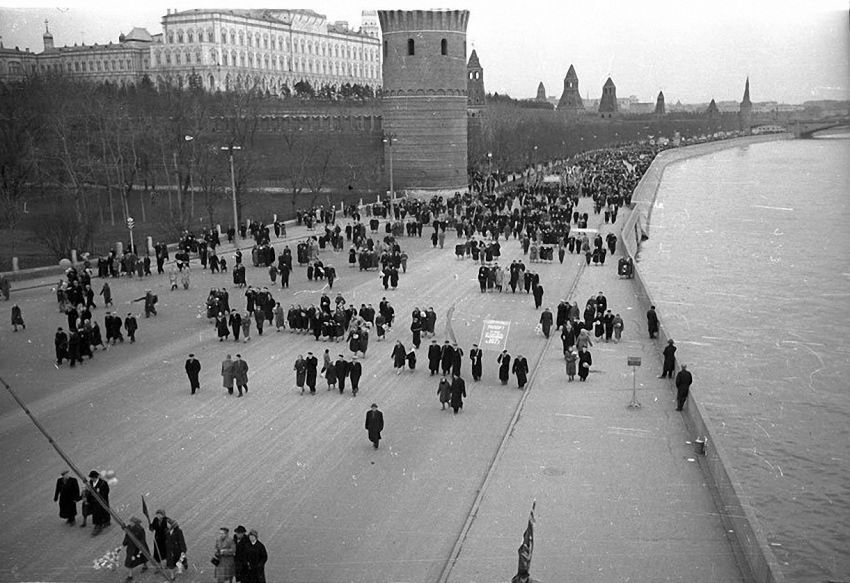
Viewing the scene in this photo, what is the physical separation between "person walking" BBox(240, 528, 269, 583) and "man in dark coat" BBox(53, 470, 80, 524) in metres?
2.39

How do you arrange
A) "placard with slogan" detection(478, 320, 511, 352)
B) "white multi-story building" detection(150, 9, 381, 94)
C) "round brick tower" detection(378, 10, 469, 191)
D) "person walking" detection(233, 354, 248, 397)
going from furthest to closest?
"white multi-story building" detection(150, 9, 381, 94)
"round brick tower" detection(378, 10, 469, 191)
"placard with slogan" detection(478, 320, 511, 352)
"person walking" detection(233, 354, 248, 397)

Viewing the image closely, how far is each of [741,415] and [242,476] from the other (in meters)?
8.46

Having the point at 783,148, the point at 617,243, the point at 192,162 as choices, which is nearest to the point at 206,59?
the point at 192,162

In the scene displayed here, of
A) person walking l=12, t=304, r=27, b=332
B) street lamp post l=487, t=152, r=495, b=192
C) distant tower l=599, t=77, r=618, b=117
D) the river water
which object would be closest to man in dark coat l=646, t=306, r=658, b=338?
the river water

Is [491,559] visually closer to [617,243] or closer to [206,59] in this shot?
[617,243]

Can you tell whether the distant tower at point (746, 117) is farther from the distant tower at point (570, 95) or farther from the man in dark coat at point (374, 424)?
the man in dark coat at point (374, 424)

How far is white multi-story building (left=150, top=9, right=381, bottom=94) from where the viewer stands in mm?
45047

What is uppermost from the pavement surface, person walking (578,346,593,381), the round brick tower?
the round brick tower

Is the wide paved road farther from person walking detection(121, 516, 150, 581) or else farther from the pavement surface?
person walking detection(121, 516, 150, 581)

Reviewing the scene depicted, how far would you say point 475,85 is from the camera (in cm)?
8038

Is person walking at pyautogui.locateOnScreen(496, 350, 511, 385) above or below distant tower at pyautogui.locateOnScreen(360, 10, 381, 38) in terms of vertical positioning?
below

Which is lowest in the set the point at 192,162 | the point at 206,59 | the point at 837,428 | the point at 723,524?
the point at 837,428

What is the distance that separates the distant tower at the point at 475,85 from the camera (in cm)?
7456

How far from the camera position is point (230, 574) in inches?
309
